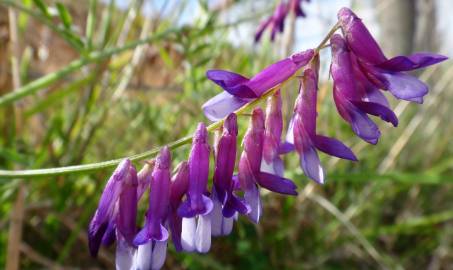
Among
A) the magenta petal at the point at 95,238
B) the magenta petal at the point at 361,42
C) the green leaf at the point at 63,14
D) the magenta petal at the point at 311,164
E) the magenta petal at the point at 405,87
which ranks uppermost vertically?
the green leaf at the point at 63,14

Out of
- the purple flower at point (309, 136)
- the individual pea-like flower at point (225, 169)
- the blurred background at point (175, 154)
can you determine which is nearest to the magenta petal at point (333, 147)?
the purple flower at point (309, 136)

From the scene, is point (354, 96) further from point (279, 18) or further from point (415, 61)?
point (279, 18)

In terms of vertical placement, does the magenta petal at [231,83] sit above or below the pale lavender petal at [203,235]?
above

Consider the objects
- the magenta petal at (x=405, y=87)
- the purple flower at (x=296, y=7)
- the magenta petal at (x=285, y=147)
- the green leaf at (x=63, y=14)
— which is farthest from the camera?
the purple flower at (x=296, y=7)

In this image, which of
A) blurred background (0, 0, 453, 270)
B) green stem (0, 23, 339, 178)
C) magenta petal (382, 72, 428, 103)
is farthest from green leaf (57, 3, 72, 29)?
magenta petal (382, 72, 428, 103)

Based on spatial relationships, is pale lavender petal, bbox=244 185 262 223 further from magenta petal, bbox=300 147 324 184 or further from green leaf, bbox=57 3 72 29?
green leaf, bbox=57 3 72 29

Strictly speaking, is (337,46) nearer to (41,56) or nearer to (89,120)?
(89,120)

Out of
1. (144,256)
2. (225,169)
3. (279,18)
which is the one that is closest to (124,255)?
(144,256)

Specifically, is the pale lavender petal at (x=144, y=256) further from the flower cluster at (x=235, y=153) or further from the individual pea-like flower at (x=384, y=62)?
the individual pea-like flower at (x=384, y=62)
